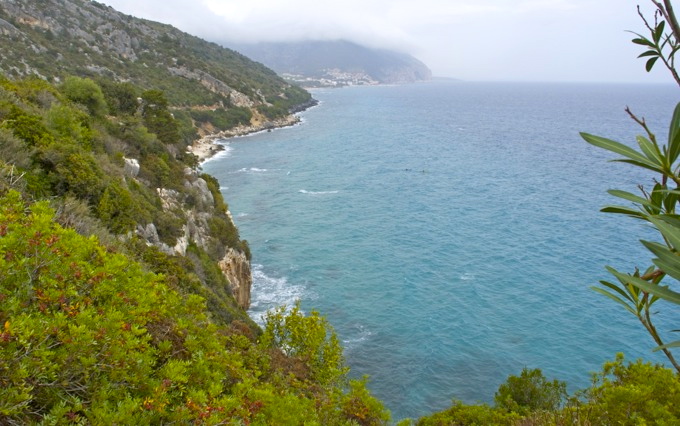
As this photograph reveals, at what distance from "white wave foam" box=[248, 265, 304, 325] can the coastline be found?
33.7 m

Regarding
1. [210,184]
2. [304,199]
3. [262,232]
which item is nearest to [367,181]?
[304,199]

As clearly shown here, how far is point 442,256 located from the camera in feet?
130

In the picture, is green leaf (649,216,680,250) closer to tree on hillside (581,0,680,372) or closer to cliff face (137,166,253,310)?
tree on hillside (581,0,680,372)

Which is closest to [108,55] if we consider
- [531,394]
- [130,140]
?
[130,140]

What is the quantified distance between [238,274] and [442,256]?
1956 cm

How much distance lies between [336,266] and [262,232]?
10284 millimetres

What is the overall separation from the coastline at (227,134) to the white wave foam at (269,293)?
33.7m

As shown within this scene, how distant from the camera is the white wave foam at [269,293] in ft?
100

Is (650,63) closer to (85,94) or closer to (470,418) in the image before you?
(470,418)

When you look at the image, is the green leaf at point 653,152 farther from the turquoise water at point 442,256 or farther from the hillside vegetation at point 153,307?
the turquoise water at point 442,256

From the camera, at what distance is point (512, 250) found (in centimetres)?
4100

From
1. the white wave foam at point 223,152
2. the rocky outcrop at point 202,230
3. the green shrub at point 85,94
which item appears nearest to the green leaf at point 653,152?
the rocky outcrop at point 202,230

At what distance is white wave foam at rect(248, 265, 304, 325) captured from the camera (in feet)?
100

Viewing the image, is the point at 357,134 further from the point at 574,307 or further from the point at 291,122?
the point at 574,307
